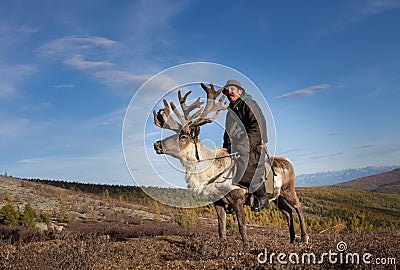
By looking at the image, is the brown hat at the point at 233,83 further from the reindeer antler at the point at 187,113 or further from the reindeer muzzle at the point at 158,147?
the reindeer muzzle at the point at 158,147

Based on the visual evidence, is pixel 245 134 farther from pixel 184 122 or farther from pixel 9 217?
pixel 9 217

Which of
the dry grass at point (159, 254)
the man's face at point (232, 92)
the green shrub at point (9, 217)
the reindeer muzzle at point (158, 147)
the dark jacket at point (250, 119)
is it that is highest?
the man's face at point (232, 92)

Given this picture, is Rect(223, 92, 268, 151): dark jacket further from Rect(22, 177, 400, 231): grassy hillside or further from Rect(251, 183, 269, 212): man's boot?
Rect(22, 177, 400, 231): grassy hillside

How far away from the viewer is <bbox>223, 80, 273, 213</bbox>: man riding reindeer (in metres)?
9.36

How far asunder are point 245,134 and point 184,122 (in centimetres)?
158

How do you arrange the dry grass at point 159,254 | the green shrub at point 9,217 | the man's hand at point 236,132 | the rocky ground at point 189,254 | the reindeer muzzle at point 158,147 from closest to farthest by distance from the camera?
1. the rocky ground at point 189,254
2. the dry grass at point 159,254
3. the reindeer muzzle at point 158,147
4. the man's hand at point 236,132
5. the green shrub at point 9,217

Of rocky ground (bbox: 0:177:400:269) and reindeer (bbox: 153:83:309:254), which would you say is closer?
rocky ground (bbox: 0:177:400:269)

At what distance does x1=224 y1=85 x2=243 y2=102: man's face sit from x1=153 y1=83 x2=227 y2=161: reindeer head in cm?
23

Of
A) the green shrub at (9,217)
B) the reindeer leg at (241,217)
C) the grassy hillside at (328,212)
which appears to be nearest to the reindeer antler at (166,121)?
the reindeer leg at (241,217)

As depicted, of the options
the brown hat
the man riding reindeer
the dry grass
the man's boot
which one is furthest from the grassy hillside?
the brown hat

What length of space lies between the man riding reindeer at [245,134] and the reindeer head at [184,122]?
50 cm

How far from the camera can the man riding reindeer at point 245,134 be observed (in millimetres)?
9359

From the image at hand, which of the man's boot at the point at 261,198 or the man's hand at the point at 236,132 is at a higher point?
the man's hand at the point at 236,132

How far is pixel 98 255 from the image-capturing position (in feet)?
28.6
